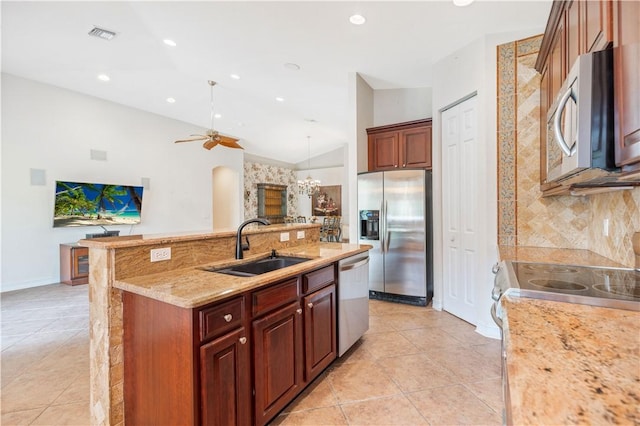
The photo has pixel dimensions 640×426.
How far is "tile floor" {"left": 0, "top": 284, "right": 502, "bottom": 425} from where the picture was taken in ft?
6.22

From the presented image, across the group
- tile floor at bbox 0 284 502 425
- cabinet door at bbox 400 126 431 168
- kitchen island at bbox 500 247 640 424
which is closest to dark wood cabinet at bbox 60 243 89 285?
tile floor at bbox 0 284 502 425

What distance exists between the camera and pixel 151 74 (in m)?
5.17

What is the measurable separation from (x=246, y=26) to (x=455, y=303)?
13.5ft

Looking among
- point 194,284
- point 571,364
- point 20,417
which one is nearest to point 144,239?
point 194,284

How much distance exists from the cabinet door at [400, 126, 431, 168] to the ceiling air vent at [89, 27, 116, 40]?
4.25m

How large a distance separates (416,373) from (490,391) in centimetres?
51

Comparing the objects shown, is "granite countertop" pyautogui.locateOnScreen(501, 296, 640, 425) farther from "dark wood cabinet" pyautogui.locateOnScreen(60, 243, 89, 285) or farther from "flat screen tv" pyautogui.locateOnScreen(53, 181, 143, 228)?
"flat screen tv" pyautogui.locateOnScreen(53, 181, 143, 228)

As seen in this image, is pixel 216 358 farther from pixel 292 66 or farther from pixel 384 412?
pixel 292 66

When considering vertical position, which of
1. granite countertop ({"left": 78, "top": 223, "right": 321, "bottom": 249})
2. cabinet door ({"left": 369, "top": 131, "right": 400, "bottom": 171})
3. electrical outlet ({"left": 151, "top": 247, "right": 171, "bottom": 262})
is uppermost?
cabinet door ({"left": 369, "top": 131, "right": 400, "bottom": 171})

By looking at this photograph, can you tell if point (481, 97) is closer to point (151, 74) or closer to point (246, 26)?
point (246, 26)

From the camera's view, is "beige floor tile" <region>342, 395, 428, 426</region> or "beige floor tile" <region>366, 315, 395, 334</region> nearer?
"beige floor tile" <region>342, 395, 428, 426</region>

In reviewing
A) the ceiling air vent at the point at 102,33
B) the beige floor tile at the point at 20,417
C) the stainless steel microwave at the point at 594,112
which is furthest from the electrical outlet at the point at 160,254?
the ceiling air vent at the point at 102,33

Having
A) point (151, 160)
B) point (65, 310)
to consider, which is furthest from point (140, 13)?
point (65, 310)

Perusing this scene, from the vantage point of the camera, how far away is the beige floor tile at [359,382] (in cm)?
210
